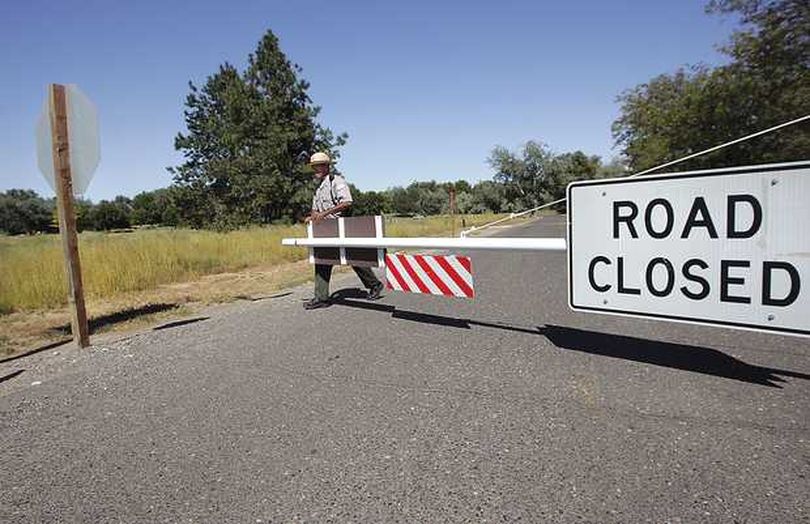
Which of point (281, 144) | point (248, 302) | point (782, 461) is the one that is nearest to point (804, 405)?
point (782, 461)

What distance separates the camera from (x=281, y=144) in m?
37.2

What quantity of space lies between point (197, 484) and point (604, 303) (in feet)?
9.70

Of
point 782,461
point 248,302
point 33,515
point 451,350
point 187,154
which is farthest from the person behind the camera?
point 187,154

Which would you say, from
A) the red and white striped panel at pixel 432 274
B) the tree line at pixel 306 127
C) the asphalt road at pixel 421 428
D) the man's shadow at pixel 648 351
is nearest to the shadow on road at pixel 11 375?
the asphalt road at pixel 421 428

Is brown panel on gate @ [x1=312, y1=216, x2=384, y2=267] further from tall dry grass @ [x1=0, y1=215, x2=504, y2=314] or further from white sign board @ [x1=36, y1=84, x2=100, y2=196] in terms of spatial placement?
tall dry grass @ [x1=0, y1=215, x2=504, y2=314]

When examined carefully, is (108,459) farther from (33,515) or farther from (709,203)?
(709,203)

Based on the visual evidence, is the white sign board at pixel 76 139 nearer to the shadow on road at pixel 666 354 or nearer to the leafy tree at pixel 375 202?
the shadow on road at pixel 666 354

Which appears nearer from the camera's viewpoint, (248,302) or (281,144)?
(248,302)

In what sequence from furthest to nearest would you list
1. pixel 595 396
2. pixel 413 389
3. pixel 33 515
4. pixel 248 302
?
pixel 248 302, pixel 413 389, pixel 595 396, pixel 33 515

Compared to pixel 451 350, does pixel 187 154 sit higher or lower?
higher

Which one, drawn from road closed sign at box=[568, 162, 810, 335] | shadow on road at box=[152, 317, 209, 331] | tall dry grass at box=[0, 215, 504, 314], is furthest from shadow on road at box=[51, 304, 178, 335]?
road closed sign at box=[568, 162, 810, 335]

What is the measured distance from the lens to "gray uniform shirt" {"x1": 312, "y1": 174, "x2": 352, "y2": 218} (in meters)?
6.62

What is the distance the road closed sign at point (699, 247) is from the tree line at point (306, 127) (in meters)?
19.6

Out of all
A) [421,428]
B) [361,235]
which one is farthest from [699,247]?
[361,235]
